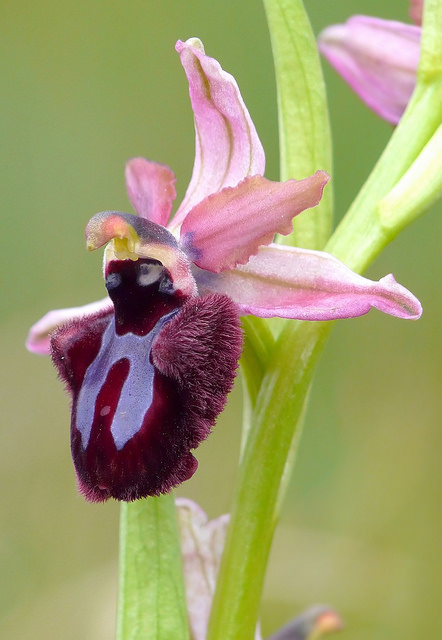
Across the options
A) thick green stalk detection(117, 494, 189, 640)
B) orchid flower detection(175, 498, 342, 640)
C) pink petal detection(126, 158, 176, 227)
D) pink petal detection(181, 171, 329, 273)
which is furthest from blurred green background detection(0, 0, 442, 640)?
pink petal detection(181, 171, 329, 273)

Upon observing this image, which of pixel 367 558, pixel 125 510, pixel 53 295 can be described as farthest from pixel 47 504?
pixel 125 510

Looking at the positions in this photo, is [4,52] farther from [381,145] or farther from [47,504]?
[47,504]

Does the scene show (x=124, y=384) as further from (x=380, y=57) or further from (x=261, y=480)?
(x=380, y=57)

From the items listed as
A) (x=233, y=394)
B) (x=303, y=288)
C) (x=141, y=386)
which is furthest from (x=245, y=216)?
(x=233, y=394)

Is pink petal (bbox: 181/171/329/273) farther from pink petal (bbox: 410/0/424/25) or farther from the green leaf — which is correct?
pink petal (bbox: 410/0/424/25)

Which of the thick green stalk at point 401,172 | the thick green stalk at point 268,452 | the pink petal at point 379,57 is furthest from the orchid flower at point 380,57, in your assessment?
the thick green stalk at point 268,452

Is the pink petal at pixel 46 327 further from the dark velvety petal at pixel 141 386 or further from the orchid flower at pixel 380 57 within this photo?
the orchid flower at pixel 380 57

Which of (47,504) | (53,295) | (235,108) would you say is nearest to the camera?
(235,108)
